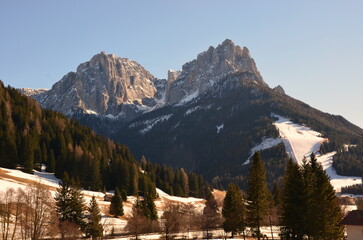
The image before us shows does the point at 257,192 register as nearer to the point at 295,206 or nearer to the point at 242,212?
the point at 295,206

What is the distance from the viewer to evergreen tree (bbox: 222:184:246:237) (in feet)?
285

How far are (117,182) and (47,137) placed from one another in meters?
36.9

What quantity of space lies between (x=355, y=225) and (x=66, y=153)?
114 m

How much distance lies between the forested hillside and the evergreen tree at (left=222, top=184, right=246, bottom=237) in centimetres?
6332

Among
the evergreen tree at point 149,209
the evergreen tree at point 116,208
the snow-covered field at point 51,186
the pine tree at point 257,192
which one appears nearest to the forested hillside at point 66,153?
the snow-covered field at point 51,186

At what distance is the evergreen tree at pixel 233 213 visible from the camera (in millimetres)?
86812

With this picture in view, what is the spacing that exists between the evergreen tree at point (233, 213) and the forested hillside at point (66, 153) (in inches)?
2493

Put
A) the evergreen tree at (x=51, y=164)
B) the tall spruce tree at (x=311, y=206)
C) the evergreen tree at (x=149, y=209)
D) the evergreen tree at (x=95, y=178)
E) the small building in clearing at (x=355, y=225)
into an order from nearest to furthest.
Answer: the tall spruce tree at (x=311, y=206) < the small building in clearing at (x=355, y=225) < the evergreen tree at (x=149, y=209) < the evergreen tree at (x=95, y=178) < the evergreen tree at (x=51, y=164)

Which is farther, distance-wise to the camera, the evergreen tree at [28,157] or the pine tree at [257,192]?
the evergreen tree at [28,157]

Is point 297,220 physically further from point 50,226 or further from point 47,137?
point 47,137

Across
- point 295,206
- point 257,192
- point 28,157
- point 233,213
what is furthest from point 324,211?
point 28,157

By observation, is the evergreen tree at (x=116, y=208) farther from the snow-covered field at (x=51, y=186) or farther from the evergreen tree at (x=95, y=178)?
the evergreen tree at (x=95, y=178)

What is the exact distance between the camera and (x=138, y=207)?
10038cm

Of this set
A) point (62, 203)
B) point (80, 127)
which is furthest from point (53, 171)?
point (62, 203)
